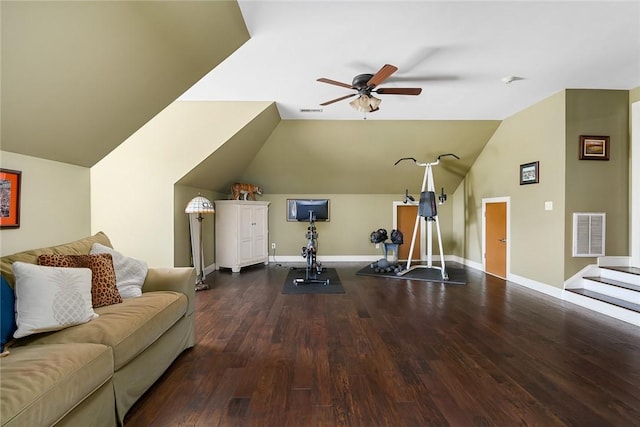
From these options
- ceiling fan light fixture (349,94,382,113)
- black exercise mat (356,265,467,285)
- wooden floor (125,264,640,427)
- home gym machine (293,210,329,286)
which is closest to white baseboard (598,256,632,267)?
wooden floor (125,264,640,427)

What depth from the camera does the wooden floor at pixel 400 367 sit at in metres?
1.78

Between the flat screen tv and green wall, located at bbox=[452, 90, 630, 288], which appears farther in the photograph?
the flat screen tv

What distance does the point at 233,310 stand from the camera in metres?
3.66

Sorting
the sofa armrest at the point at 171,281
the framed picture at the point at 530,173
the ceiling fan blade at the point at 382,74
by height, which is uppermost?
the ceiling fan blade at the point at 382,74

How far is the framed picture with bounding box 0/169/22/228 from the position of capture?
1.87 m

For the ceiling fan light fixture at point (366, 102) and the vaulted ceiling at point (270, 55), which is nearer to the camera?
the vaulted ceiling at point (270, 55)

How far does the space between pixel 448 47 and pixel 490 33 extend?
0.36 metres

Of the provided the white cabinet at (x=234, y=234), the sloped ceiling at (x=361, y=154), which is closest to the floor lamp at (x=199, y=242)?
the white cabinet at (x=234, y=234)

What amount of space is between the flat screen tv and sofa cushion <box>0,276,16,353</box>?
5538 millimetres

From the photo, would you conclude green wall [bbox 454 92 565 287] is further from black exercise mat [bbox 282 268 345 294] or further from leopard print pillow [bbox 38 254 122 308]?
leopard print pillow [bbox 38 254 122 308]

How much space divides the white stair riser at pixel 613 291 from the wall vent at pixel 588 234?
0.41m

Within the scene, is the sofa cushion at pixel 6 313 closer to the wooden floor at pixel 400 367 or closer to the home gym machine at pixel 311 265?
the wooden floor at pixel 400 367

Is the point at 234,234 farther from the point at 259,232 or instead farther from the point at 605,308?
the point at 605,308

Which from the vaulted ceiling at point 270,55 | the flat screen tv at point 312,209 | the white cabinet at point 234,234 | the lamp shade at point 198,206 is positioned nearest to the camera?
the vaulted ceiling at point 270,55
